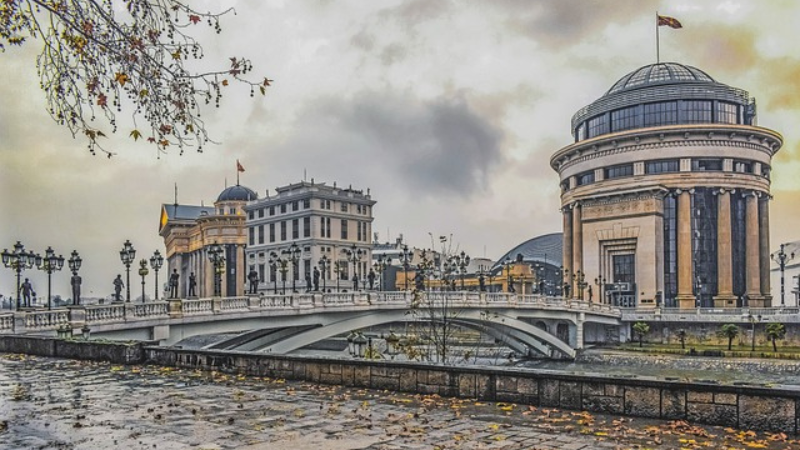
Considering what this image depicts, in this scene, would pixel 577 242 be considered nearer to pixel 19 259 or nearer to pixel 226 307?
pixel 226 307

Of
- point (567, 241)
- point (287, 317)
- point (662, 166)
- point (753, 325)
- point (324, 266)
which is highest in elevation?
A: point (662, 166)

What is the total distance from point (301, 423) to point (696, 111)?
8446 centimetres

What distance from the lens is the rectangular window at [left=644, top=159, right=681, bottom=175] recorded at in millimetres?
84438

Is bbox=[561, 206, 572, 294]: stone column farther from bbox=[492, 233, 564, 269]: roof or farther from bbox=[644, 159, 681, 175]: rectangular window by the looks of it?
bbox=[492, 233, 564, 269]: roof

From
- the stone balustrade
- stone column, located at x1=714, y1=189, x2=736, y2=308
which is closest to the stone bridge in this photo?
the stone balustrade

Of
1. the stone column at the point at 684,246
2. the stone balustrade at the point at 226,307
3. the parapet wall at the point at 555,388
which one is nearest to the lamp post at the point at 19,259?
the stone balustrade at the point at 226,307

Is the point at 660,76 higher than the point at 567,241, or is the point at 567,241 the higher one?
the point at 660,76

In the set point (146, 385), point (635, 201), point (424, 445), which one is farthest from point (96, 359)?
point (635, 201)

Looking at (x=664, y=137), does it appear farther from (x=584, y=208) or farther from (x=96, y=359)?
(x=96, y=359)

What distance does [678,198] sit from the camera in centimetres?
8444

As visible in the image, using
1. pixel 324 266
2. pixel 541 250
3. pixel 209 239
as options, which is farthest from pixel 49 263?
pixel 541 250

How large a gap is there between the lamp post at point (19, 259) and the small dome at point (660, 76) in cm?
7230

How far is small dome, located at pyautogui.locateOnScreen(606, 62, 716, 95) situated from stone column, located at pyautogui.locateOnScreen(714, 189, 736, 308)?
48.6 feet

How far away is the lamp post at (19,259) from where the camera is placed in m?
34.1
